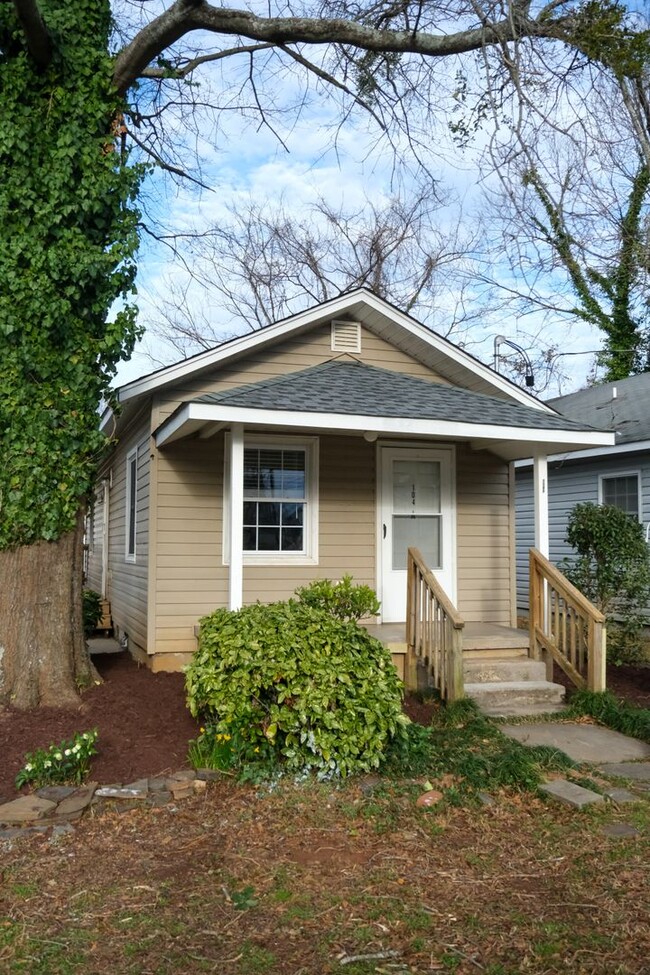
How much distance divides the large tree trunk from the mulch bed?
19 cm

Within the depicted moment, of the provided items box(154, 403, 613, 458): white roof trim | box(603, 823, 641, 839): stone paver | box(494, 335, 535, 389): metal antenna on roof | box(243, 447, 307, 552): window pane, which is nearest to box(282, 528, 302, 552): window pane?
box(243, 447, 307, 552): window pane

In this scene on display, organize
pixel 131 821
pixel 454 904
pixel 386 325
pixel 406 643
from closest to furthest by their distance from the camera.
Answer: pixel 454 904
pixel 131 821
pixel 406 643
pixel 386 325

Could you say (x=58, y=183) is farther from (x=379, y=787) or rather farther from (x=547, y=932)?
(x=547, y=932)

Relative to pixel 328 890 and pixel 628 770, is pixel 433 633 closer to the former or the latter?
pixel 628 770

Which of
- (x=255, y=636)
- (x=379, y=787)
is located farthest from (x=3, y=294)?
(x=379, y=787)

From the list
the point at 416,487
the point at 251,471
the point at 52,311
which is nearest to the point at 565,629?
the point at 416,487

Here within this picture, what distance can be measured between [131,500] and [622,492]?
7.24 meters

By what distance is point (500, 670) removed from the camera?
7762 millimetres

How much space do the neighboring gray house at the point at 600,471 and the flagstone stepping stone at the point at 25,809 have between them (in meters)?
8.37

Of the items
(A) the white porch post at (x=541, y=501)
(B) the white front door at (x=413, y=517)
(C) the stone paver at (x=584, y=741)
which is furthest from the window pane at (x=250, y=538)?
(C) the stone paver at (x=584, y=741)

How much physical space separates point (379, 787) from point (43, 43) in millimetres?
6233

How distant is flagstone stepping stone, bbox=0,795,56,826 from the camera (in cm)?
448

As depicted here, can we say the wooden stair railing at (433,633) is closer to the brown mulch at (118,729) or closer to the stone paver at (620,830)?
the brown mulch at (118,729)

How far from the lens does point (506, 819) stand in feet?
15.6
